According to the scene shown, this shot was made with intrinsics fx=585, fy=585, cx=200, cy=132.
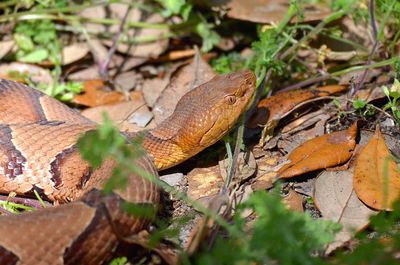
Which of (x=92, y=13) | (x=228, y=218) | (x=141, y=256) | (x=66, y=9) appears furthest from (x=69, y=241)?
(x=92, y=13)

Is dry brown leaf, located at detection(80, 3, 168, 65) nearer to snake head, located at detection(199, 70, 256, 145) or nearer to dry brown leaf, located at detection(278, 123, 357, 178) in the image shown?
snake head, located at detection(199, 70, 256, 145)

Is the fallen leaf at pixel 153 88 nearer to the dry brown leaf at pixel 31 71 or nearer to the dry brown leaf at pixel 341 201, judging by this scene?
the dry brown leaf at pixel 31 71

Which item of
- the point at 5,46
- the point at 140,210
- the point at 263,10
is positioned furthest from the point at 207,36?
the point at 140,210

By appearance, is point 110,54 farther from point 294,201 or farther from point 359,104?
point 294,201

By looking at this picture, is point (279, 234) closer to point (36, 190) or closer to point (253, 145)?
point (253, 145)

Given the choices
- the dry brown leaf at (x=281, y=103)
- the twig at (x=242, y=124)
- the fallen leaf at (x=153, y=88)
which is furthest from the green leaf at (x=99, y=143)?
the fallen leaf at (x=153, y=88)

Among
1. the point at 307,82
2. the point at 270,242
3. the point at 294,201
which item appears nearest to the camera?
the point at 270,242

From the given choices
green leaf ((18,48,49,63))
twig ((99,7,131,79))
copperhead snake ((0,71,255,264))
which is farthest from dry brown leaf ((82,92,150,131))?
green leaf ((18,48,49,63))
